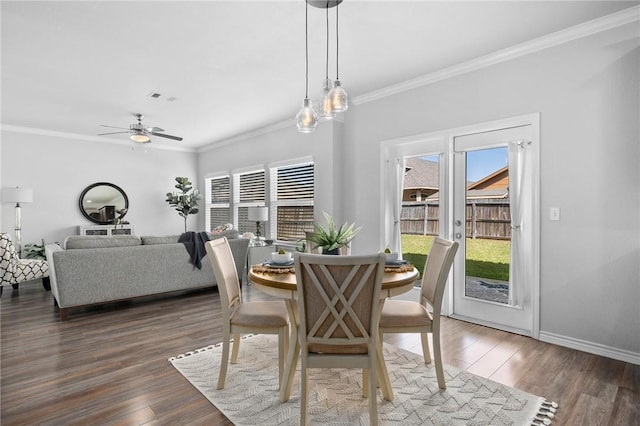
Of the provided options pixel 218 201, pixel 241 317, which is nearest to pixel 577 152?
pixel 241 317

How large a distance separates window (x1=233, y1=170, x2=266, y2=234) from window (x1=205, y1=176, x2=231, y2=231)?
28 centimetres

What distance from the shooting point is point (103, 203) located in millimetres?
6895

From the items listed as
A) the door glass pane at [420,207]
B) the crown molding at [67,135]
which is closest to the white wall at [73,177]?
the crown molding at [67,135]

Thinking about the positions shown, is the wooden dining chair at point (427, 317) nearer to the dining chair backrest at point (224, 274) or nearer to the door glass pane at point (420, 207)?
the dining chair backrest at point (224, 274)

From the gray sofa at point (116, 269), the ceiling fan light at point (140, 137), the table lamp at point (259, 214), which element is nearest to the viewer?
the gray sofa at point (116, 269)

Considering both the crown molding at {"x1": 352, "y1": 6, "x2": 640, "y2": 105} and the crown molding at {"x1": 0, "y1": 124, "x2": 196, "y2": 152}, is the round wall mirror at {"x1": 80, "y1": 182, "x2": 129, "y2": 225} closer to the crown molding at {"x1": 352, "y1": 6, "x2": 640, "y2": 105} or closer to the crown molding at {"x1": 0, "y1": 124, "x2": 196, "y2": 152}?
the crown molding at {"x1": 0, "y1": 124, "x2": 196, "y2": 152}

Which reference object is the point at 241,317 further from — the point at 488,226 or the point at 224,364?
the point at 488,226

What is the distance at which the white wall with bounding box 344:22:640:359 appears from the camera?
2.64 metres

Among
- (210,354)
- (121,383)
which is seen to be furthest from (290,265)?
(121,383)

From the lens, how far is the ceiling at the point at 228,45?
2590 mm

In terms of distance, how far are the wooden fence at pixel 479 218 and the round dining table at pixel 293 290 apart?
1.60 m

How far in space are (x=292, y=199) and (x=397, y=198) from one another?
207cm

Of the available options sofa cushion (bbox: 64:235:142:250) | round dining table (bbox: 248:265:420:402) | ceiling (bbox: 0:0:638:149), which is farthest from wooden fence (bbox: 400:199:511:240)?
sofa cushion (bbox: 64:235:142:250)

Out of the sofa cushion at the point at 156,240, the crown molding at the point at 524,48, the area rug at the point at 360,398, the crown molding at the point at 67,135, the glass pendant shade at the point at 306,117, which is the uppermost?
the crown molding at the point at 524,48
